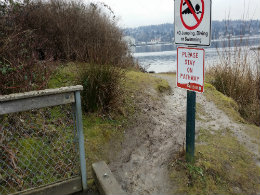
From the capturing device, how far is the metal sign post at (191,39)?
8.09 ft

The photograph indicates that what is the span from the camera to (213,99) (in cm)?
595

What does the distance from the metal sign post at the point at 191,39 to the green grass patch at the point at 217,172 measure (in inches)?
21.5

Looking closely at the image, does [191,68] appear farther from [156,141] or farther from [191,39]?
[156,141]

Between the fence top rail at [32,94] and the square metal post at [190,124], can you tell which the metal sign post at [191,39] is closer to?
the square metal post at [190,124]

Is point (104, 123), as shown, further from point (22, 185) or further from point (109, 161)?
point (22, 185)

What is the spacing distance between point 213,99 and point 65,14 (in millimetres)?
4798

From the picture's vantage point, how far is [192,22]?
2588mm

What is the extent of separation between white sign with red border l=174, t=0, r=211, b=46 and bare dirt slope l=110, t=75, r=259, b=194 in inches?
57.0

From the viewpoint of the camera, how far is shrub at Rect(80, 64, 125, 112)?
403 centimetres

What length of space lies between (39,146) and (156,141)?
1.88 m

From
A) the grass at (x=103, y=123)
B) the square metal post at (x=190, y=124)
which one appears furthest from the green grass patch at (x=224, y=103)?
the square metal post at (x=190, y=124)

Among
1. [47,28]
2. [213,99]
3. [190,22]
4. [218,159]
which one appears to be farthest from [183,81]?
[47,28]

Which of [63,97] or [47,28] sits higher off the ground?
[47,28]

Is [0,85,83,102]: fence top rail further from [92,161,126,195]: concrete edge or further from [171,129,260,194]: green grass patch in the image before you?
[171,129,260,194]: green grass patch
